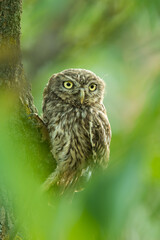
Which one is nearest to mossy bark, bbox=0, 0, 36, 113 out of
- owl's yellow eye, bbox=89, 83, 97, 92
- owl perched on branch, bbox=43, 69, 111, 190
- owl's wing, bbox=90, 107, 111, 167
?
owl perched on branch, bbox=43, 69, 111, 190

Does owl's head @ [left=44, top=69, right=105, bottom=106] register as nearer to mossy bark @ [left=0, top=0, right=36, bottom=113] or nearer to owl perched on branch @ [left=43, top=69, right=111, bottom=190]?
owl perched on branch @ [left=43, top=69, right=111, bottom=190]

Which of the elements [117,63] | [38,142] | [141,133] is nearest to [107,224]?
[141,133]

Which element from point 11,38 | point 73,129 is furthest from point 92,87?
point 11,38

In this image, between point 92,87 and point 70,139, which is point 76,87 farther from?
point 70,139

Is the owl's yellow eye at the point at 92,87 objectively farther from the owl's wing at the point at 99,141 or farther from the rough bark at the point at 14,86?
the rough bark at the point at 14,86

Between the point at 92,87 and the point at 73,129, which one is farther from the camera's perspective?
the point at 92,87

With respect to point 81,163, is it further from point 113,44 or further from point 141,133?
point 141,133
